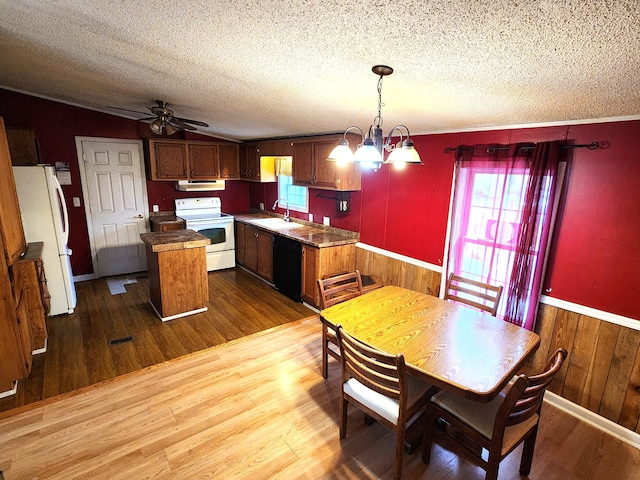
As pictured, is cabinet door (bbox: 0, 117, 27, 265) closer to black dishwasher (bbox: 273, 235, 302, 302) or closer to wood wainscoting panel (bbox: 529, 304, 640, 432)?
black dishwasher (bbox: 273, 235, 302, 302)

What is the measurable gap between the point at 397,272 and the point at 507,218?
1.31 m

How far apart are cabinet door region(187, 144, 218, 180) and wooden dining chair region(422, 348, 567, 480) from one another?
480 cm

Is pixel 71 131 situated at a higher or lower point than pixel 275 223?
higher

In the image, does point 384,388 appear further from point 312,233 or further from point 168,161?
point 168,161

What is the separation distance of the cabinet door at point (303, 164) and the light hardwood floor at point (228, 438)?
2.42 m

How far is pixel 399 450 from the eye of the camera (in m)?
1.74

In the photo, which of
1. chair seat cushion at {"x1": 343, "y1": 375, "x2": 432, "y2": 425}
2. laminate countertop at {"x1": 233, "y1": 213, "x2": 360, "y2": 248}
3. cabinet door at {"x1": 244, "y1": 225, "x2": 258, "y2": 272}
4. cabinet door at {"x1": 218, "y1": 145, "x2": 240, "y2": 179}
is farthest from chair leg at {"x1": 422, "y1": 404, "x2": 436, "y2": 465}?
cabinet door at {"x1": 218, "y1": 145, "x2": 240, "y2": 179}

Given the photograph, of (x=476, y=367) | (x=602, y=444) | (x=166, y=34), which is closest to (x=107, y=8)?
(x=166, y=34)

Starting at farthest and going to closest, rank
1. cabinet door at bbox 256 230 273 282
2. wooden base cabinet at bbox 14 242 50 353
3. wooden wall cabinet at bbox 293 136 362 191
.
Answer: cabinet door at bbox 256 230 273 282, wooden wall cabinet at bbox 293 136 362 191, wooden base cabinet at bbox 14 242 50 353

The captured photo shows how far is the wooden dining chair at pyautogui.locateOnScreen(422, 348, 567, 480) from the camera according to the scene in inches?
58.6

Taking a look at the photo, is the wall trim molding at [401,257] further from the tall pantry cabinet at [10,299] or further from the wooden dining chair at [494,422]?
the tall pantry cabinet at [10,299]

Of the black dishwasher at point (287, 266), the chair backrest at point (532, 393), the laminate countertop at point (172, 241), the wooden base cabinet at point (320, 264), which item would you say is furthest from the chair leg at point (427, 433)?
the laminate countertop at point (172, 241)

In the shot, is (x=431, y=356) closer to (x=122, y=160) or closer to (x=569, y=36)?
(x=569, y=36)

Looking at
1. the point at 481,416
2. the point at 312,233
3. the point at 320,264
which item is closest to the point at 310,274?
the point at 320,264
